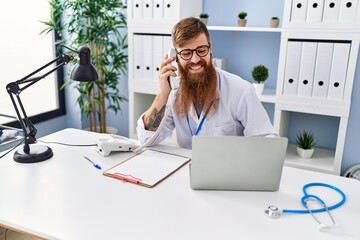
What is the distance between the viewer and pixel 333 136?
2686 millimetres

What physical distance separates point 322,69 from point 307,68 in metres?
0.09

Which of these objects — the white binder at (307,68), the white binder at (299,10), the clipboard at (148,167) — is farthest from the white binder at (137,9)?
the clipboard at (148,167)

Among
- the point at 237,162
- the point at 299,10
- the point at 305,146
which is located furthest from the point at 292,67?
the point at 237,162

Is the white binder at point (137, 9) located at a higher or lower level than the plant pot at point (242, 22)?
higher

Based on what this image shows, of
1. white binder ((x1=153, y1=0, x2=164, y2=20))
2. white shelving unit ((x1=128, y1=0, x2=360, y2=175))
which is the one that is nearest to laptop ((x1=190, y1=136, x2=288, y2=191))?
white shelving unit ((x1=128, y1=0, x2=360, y2=175))

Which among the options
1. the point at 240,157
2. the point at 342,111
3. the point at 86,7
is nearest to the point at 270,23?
the point at 342,111

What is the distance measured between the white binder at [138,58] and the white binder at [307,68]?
123 cm

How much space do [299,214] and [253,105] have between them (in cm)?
71

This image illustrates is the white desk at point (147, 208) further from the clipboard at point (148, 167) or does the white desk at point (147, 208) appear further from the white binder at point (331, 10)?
the white binder at point (331, 10)

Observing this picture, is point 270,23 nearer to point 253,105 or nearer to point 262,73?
point 262,73

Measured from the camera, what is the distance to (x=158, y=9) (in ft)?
8.66

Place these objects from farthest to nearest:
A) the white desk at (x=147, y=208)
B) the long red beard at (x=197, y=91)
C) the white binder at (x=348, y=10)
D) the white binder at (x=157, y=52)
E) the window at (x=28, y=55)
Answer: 1. the window at (x=28, y=55)
2. the white binder at (x=157, y=52)
3. the white binder at (x=348, y=10)
4. the long red beard at (x=197, y=91)
5. the white desk at (x=147, y=208)

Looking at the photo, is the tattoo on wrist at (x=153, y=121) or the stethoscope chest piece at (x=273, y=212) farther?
the tattoo on wrist at (x=153, y=121)

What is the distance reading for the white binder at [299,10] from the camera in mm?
2221
